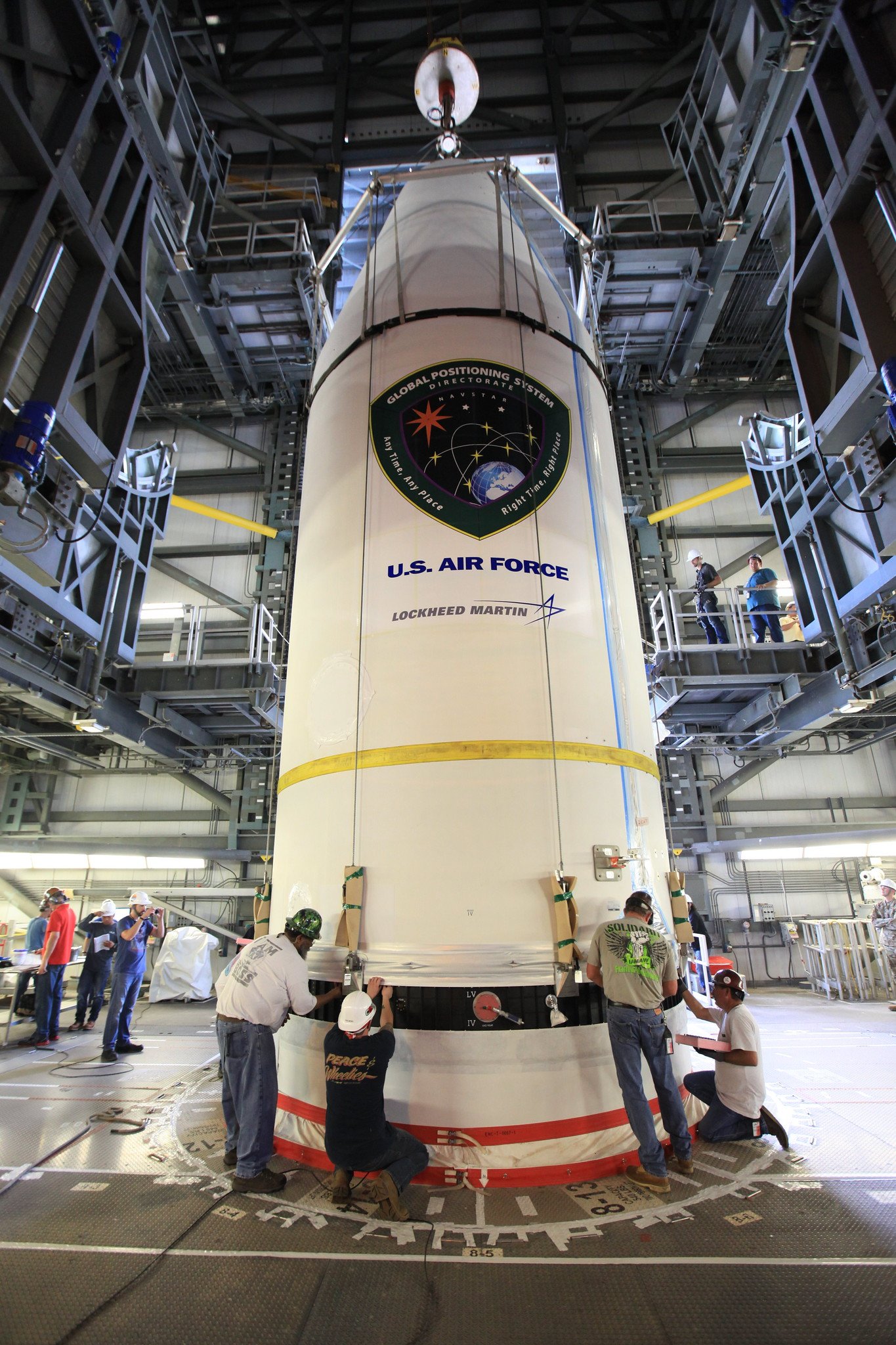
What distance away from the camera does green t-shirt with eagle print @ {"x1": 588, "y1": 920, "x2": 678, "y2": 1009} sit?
4.53 meters

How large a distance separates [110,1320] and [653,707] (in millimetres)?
11954

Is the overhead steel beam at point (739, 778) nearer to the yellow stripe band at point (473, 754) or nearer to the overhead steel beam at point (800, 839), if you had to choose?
the overhead steel beam at point (800, 839)

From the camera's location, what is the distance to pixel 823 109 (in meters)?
7.52

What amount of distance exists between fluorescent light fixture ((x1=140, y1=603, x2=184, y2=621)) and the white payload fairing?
1218 cm

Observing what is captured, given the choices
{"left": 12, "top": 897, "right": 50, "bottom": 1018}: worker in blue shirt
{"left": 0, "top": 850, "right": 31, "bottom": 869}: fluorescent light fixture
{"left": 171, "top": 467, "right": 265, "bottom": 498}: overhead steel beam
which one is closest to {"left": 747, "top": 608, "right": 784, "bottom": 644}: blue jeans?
{"left": 171, "top": 467, "right": 265, "bottom": 498}: overhead steel beam

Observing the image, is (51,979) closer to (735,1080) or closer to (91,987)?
(91,987)

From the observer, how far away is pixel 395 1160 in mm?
4277

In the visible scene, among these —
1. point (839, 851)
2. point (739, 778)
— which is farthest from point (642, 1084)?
point (839, 851)

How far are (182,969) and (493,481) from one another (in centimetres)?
1241

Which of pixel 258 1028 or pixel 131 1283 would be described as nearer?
pixel 131 1283

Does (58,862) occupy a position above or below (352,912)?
above

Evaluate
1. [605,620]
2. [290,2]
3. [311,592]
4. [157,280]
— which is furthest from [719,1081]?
[290,2]

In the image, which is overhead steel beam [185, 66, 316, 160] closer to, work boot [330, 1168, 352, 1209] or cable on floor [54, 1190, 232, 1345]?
work boot [330, 1168, 352, 1209]

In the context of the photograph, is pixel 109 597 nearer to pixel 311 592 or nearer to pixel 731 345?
pixel 311 592
